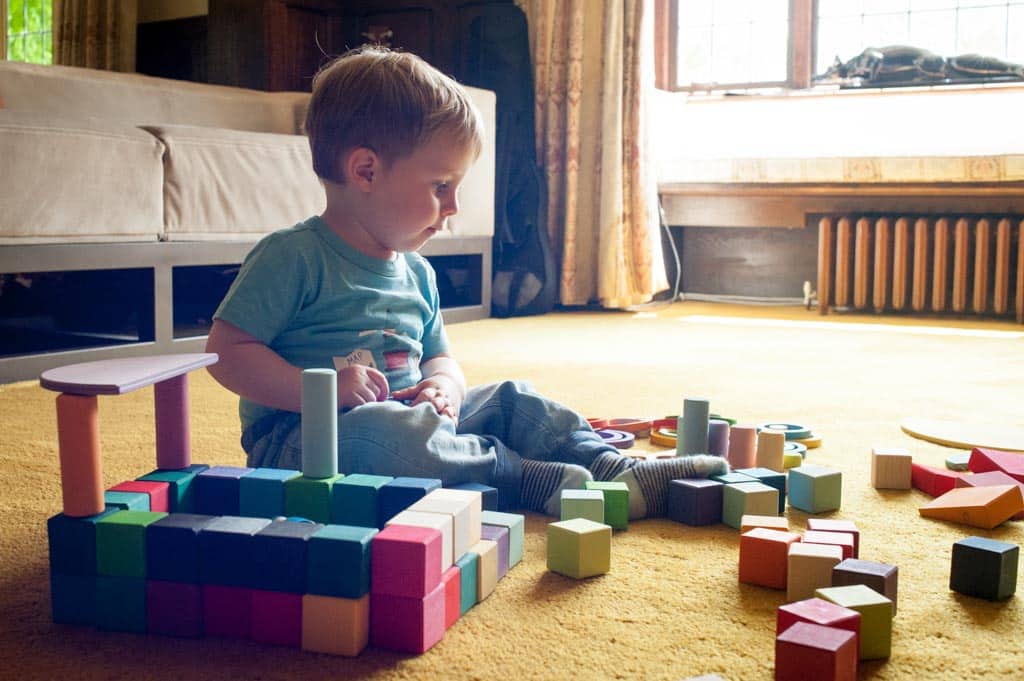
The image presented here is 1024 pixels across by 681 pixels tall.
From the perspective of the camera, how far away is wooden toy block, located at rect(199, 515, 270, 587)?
0.84 meters

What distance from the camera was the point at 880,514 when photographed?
1285mm

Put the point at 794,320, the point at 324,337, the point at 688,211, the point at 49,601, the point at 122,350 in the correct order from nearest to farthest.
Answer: the point at 49,601 → the point at 324,337 → the point at 122,350 → the point at 794,320 → the point at 688,211

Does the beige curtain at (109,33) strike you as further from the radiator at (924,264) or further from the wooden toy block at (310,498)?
the wooden toy block at (310,498)

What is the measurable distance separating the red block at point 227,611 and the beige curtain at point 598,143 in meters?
3.10

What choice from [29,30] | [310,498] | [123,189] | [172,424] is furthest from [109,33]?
[310,498]

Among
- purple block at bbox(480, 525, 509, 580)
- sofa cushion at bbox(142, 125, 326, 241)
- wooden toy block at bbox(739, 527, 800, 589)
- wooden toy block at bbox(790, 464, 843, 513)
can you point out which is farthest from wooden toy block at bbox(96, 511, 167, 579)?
sofa cushion at bbox(142, 125, 326, 241)

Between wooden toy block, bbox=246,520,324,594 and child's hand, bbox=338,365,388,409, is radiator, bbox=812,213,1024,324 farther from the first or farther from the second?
wooden toy block, bbox=246,520,324,594

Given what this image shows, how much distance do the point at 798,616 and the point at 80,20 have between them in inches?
199

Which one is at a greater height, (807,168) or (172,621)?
(807,168)

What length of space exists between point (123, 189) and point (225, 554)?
1.76m

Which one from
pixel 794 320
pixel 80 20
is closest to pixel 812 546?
pixel 794 320

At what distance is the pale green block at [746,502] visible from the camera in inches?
47.7

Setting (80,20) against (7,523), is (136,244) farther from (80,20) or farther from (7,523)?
(80,20)

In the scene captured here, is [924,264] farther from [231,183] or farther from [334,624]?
[334,624]
